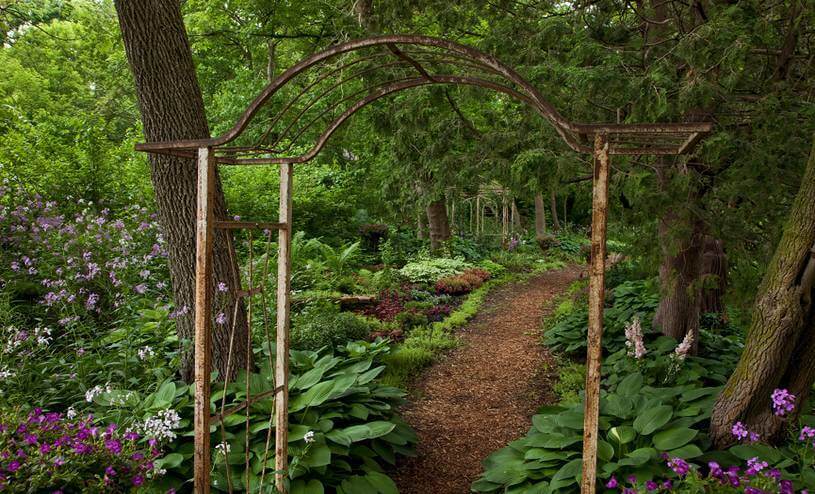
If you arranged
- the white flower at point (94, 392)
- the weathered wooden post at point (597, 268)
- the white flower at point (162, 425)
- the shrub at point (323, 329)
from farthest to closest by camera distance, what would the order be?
1. the shrub at point (323, 329)
2. the white flower at point (94, 392)
3. the white flower at point (162, 425)
4. the weathered wooden post at point (597, 268)

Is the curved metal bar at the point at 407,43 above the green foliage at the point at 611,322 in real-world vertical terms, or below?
above

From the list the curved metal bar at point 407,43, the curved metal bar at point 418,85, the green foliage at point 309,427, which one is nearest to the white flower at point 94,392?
the green foliage at point 309,427

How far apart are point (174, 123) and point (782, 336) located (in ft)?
12.6

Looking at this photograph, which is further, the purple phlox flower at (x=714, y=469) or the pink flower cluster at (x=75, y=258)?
the pink flower cluster at (x=75, y=258)

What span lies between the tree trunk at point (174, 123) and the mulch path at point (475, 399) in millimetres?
1523

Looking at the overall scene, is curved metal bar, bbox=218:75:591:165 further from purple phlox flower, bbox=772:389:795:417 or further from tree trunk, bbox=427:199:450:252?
tree trunk, bbox=427:199:450:252

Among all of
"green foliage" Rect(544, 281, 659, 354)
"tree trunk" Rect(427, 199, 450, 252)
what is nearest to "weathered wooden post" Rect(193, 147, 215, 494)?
"green foliage" Rect(544, 281, 659, 354)

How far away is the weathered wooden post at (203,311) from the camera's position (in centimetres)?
206

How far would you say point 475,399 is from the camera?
4.69 meters

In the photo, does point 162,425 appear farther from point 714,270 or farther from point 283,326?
point 714,270

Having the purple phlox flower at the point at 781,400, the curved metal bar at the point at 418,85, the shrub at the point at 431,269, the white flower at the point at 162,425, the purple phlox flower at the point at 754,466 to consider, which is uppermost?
the curved metal bar at the point at 418,85

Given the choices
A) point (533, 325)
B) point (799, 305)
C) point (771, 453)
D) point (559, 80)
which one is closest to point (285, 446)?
point (771, 453)

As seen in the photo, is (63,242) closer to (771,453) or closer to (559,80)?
(559,80)

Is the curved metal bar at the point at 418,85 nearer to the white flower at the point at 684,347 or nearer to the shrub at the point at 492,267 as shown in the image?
the white flower at the point at 684,347
